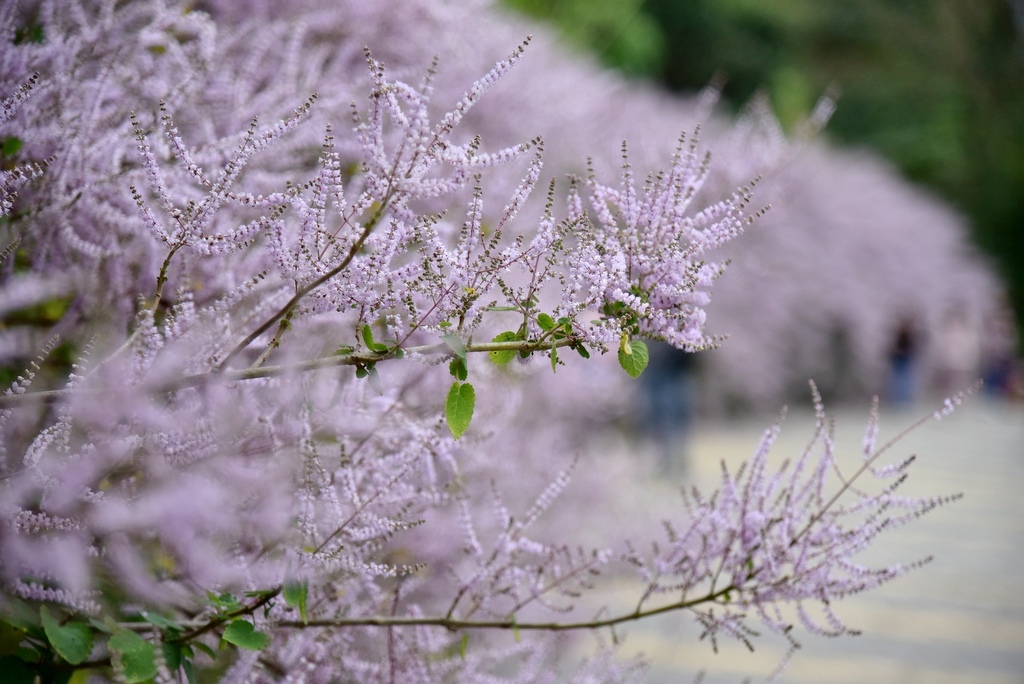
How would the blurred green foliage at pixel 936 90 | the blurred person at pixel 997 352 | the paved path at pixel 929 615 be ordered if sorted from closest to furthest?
the paved path at pixel 929 615
the blurred person at pixel 997 352
the blurred green foliage at pixel 936 90

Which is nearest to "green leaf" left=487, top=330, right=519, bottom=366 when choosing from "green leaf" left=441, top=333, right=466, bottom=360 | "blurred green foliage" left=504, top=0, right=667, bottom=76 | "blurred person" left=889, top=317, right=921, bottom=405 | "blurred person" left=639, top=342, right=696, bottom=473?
"green leaf" left=441, top=333, right=466, bottom=360

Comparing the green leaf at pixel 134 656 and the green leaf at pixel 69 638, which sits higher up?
the green leaf at pixel 134 656

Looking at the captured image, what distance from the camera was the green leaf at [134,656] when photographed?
1.39m

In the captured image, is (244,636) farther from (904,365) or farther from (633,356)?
(904,365)

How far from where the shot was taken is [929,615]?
19.7 ft

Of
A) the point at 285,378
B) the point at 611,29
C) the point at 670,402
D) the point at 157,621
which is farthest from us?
the point at 611,29

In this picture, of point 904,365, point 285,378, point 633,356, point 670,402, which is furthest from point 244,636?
point 904,365

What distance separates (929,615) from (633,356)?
549 cm

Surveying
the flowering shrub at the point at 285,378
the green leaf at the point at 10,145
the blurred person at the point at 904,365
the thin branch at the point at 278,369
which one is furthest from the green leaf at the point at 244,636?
the blurred person at the point at 904,365

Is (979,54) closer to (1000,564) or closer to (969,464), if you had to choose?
(969,464)

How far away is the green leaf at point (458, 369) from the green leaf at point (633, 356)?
0.23 meters

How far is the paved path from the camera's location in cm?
488

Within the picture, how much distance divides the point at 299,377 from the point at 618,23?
14.3 meters

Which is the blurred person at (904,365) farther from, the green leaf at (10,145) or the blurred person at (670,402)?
the green leaf at (10,145)
